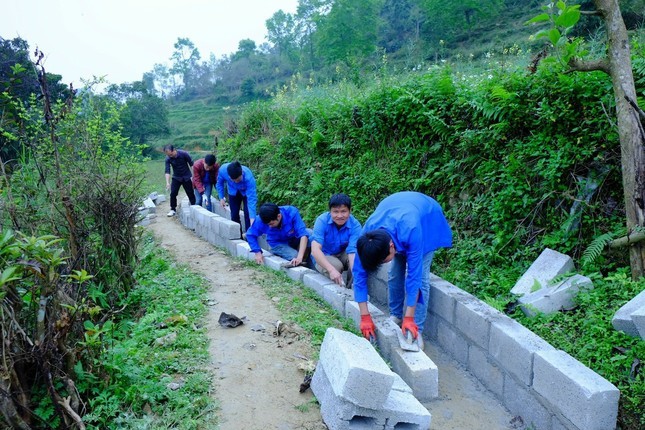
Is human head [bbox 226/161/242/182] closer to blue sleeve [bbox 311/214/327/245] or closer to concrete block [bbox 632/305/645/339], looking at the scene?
blue sleeve [bbox 311/214/327/245]

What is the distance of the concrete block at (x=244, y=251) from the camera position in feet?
22.8

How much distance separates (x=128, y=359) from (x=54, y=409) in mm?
713

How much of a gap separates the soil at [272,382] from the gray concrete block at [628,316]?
1042 millimetres

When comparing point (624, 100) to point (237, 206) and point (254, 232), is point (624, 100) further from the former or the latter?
point (237, 206)

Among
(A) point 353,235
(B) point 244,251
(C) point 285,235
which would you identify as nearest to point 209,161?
(B) point 244,251

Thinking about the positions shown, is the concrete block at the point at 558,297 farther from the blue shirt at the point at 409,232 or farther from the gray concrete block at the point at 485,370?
the blue shirt at the point at 409,232

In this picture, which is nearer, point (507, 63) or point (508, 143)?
point (508, 143)

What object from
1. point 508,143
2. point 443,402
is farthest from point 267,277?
point 508,143

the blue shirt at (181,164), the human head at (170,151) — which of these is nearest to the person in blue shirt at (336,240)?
the human head at (170,151)

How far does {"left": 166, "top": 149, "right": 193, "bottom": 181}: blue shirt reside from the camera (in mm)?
10125

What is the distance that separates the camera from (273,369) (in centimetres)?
361

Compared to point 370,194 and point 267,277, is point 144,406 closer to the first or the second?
point 267,277

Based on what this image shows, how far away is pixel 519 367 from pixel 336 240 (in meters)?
2.83

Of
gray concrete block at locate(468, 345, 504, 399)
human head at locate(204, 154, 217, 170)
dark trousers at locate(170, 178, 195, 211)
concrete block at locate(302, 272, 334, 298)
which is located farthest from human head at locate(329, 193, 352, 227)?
dark trousers at locate(170, 178, 195, 211)
